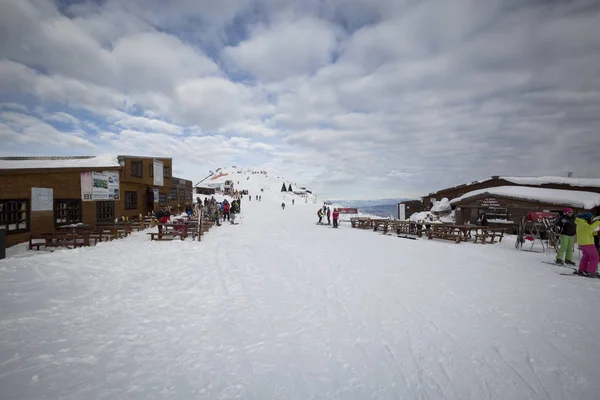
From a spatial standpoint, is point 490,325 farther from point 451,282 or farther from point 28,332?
point 28,332

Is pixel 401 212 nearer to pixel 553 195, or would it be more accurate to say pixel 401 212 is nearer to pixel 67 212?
pixel 553 195

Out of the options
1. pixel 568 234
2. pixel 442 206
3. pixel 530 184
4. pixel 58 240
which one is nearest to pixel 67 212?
pixel 58 240

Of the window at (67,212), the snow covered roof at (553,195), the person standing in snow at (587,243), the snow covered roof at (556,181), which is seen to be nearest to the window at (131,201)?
the window at (67,212)

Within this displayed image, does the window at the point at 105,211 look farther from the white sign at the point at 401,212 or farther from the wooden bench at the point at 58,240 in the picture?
the white sign at the point at 401,212

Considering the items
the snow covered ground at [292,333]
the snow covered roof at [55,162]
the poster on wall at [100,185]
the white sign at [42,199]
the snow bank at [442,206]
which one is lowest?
the snow covered ground at [292,333]

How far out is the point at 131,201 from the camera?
62.4 ft

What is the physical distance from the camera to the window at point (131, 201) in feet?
60.3

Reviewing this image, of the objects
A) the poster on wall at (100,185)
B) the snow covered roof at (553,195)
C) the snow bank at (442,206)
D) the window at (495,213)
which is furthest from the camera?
the snow bank at (442,206)

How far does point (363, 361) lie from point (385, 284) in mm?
3219

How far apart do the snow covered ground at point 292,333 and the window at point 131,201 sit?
12.1m

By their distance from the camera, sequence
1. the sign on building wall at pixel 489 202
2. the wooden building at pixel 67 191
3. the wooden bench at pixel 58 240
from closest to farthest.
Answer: the wooden bench at pixel 58 240 → the wooden building at pixel 67 191 → the sign on building wall at pixel 489 202

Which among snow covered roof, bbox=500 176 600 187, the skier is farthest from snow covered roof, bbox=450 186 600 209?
the skier

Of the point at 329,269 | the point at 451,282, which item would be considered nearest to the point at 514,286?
the point at 451,282

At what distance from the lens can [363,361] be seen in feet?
11.1
